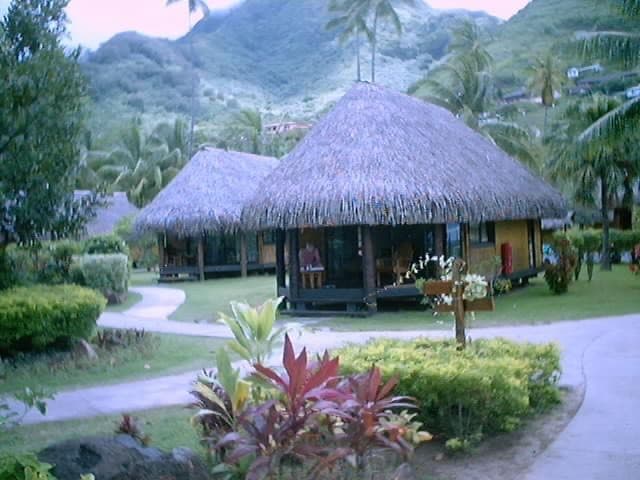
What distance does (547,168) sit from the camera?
90.4 feet

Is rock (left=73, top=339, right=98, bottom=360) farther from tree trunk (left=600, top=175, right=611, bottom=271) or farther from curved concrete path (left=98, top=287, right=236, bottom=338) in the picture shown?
tree trunk (left=600, top=175, right=611, bottom=271)

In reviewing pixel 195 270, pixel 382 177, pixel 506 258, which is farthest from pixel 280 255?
pixel 195 270

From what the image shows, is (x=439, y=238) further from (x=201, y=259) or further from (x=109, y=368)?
(x=201, y=259)

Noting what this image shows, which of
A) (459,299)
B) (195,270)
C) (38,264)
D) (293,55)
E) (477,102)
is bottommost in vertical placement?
(195,270)

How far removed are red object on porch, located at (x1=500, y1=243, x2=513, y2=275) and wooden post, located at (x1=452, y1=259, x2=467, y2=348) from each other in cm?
1285

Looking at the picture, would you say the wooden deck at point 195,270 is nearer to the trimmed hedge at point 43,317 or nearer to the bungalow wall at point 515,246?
the bungalow wall at point 515,246

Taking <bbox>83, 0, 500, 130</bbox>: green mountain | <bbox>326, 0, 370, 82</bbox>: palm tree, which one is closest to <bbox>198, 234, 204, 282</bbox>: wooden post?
<bbox>326, 0, 370, 82</bbox>: palm tree

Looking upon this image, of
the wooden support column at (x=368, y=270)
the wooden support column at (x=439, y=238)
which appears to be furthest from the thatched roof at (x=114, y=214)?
the wooden support column at (x=439, y=238)

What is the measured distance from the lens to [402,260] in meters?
17.0

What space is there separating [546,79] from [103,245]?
31094 mm

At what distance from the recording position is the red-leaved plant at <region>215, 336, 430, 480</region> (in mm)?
4305

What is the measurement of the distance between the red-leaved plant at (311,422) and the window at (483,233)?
14454mm

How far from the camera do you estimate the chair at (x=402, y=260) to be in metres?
16.5

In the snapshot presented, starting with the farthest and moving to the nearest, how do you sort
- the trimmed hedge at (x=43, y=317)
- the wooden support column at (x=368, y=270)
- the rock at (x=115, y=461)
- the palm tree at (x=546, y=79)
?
the palm tree at (x=546, y=79), the wooden support column at (x=368, y=270), the trimmed hedge at (x=43, y=317), the rock at (x=115, y=461)
